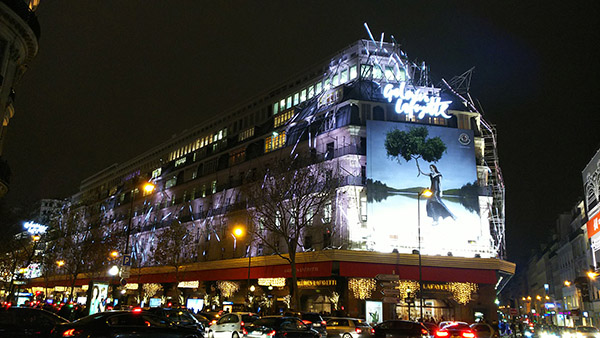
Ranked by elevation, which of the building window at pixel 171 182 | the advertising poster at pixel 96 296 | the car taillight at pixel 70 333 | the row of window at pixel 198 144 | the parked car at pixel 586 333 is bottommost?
the parked car at pixel 586 333

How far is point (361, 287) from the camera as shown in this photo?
1483 inches

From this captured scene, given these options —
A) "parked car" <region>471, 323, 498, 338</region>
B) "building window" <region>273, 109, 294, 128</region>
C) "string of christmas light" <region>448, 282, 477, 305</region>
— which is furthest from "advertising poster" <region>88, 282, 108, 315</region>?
"building window" <region>273, 109, 294, 128</region>

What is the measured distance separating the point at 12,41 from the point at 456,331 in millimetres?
26489

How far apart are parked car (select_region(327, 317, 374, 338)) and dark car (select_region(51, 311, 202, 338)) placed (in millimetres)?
13008

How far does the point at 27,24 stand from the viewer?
2352cm

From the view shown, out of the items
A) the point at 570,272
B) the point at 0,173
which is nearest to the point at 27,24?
the point at 0,173

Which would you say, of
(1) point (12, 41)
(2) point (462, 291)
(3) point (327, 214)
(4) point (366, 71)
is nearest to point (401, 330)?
(2) point (462, 291)

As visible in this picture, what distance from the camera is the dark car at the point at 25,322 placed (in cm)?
1391

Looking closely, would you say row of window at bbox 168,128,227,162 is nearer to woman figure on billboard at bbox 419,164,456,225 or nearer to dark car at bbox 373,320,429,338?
woman figure on billboard at bbox 419,164,456,225

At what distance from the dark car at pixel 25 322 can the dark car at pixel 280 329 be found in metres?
7.42

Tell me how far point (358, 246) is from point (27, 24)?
28.1m

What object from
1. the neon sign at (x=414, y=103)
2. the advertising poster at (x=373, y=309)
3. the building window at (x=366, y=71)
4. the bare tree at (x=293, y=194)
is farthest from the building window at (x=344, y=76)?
the advertising poster at (x=373, y=309)

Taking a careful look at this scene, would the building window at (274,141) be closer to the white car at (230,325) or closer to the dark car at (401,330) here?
the white car at (230,325)

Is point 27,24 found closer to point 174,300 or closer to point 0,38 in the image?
point 0,38
